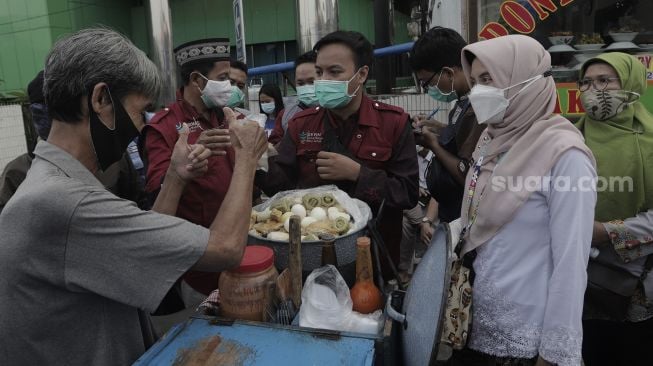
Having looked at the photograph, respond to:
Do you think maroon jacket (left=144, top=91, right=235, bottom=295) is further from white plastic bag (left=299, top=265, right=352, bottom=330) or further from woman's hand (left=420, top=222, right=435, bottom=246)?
woman's hand (left=420, top=222, right=435, bottom=246)

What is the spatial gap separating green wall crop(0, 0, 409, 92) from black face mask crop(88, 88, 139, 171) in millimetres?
13504

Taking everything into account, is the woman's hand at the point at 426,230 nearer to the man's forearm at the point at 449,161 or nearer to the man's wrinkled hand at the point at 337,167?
the man's forearm at the point at 449,161

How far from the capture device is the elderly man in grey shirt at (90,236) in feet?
4.16

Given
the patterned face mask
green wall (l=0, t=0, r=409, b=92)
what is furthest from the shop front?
green wall (l=0, t=0, r=409, b=92)

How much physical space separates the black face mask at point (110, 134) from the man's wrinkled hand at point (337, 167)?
0.99 meters

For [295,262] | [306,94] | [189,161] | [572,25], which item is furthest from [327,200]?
[572,25]

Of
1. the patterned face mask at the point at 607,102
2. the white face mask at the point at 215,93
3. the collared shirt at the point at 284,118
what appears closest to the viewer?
the patterned face mask at the point at 607,102

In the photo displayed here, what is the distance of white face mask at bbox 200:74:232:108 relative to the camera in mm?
2611

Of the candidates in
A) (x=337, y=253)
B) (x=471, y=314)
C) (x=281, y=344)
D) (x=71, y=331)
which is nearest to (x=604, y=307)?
(x=471, y=314)

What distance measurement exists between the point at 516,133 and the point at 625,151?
2.71 ft

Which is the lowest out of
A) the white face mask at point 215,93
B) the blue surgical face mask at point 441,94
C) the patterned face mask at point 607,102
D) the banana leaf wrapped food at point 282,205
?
the banana leaf wrapped food at point 282,205

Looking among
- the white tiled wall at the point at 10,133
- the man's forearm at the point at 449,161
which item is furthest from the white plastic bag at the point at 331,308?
the white tiled wall at the point at 10,133

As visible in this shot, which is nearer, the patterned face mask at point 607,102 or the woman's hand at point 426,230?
the patterned face mask at point 607,102

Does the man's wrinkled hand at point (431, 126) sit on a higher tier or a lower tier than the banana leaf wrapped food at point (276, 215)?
higher
